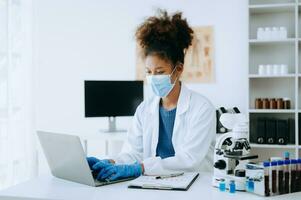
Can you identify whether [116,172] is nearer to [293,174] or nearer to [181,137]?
[181,137]

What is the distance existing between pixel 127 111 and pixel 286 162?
2.45 m

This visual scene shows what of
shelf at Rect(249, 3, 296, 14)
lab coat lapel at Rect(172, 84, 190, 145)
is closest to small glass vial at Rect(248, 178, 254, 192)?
lab coat lapel at Rect(172, 84, 190, 145)

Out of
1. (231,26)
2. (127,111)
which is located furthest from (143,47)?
(231,26)

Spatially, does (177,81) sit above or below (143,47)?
below

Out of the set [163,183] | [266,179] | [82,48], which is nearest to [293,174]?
[266,179]

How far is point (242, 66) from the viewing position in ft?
12.1

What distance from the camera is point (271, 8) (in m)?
3.49

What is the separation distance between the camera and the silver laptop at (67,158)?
1.38 meters

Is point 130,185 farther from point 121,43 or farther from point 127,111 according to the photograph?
point 121,43

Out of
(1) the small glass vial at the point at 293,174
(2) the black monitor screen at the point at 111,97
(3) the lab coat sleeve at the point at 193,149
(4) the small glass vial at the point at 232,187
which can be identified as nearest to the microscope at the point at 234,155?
(4) the small glass vial at the point at 232,187

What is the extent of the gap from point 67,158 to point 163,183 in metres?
0.37

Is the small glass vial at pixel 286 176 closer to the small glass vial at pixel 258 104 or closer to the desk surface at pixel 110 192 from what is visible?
the desk surface at pixel 110 192

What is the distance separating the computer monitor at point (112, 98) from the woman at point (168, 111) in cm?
160

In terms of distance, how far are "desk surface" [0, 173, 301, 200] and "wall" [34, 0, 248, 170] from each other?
2487 mm
